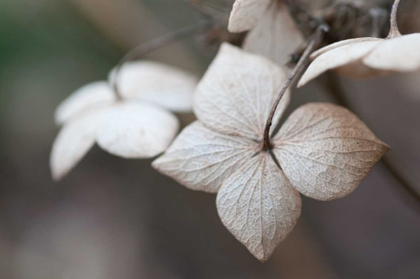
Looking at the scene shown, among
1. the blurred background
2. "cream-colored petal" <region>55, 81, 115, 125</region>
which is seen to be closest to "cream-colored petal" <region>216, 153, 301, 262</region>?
"cream-colored petal" <region>55, 81, 115, 125</region>

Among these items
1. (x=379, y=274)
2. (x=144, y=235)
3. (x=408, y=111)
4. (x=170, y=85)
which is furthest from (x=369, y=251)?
(x=170, y=85)

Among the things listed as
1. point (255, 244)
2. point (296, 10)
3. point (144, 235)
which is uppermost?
point (296, 10)

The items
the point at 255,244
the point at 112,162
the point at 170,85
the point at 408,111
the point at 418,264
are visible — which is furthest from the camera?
the point at 112,162

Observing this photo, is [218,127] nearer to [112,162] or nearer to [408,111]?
[408,111]

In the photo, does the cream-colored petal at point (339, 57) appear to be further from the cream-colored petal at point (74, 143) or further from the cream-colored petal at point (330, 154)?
the cream-colored petal at point (74, 143)

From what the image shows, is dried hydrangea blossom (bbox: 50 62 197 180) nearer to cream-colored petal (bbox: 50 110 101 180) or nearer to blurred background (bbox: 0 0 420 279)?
cream-colored petal (bbox: 50 110 101 180)

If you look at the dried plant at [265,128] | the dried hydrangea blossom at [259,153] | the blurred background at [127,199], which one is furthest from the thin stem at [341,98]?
the blurred background at [127,199]
